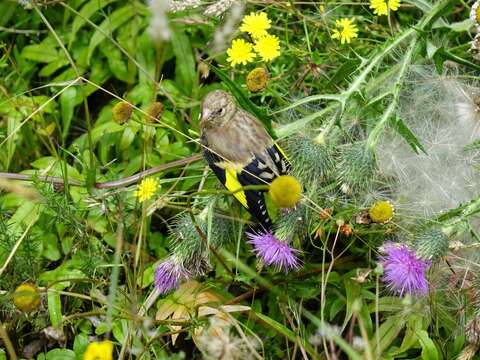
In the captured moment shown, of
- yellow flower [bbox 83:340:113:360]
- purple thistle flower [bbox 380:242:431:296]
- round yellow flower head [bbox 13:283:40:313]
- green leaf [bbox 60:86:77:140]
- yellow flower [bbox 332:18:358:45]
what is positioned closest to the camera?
yellow flower [bbox 83:340:113:360]

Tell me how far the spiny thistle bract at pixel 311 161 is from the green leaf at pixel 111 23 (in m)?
0.97

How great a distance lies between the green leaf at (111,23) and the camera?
8.91 ft

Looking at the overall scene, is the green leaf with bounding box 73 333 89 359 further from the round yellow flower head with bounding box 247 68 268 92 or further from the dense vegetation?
the round yellow flower head with bounding box 247 68 268 92

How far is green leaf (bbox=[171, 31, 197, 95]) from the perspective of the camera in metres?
2.70

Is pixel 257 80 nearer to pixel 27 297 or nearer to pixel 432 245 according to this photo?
pixel 432 245

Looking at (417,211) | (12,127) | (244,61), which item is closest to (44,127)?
(12,127)

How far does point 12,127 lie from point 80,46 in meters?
0.43

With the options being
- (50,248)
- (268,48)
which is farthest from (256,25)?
(50,248)

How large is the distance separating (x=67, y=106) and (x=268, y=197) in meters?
0.95

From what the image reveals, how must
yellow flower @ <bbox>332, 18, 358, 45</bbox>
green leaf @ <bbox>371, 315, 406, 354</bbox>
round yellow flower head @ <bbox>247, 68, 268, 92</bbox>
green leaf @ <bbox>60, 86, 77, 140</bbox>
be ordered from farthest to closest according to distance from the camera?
green leaf @ <bbox>60, 86, 77, 140</bbox>
yellow flower @ <bbox>332, 18, 358, 45</bbox>
round yellow flower head @ <bbox>247, 68, 268, 92</bbox>
green leaf @ <bbox>371, 315, 406, 354</bbox>

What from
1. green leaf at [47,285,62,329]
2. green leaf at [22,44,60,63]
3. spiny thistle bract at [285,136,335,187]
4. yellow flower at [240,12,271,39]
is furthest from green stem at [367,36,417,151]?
green leaf at [22,44,60,63]

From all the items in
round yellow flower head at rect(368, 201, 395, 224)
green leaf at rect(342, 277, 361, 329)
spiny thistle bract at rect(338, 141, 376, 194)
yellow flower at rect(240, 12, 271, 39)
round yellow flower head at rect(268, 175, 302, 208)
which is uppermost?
yellow flower at rect(240, 12, 271, 39)

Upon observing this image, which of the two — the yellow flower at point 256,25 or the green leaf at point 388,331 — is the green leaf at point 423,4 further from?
the green leaf at point 388,331

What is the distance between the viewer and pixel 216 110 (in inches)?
86.2
